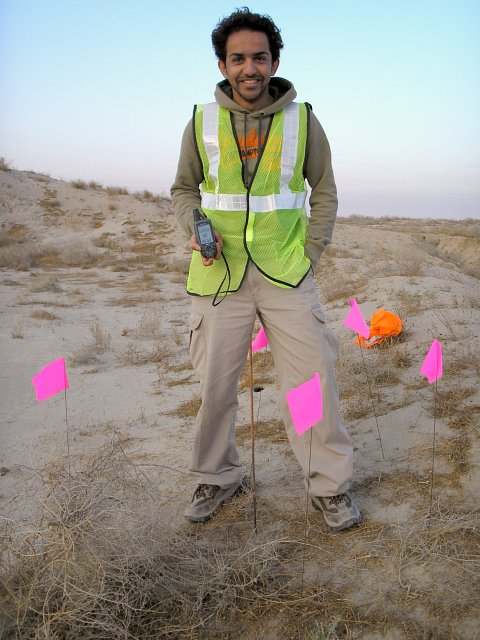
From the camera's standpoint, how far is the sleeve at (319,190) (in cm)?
265

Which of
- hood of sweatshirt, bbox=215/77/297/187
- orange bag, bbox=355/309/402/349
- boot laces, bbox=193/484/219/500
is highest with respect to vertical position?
hood of sweatshirt, bbox=215/77/297/187

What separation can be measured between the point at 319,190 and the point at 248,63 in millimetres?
661

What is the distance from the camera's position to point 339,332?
21.6 ft

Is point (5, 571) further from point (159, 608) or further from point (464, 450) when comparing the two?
point (464, 450)

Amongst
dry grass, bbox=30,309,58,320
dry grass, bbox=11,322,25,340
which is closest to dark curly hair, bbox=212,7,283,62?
dry grass, bbox=11,322,25,340

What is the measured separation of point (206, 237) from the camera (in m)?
2.48

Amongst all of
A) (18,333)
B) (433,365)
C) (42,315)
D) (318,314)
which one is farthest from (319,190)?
(42,315)

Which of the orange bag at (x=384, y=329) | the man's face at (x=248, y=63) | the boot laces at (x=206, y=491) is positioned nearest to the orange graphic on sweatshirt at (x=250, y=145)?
the man's face at (x=248, y=63)

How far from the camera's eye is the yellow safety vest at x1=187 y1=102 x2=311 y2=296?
2.55 metres

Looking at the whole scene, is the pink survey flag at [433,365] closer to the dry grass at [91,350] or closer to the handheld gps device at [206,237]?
the handheld gps device at [206,237]

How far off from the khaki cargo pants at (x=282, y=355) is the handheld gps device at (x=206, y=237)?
21cm

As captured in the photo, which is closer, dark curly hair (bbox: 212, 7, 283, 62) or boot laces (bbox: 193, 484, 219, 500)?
dark curly hair (bbox: 212, 7, 283, 62)

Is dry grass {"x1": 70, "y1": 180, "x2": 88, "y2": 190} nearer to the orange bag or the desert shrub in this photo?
the desert shrub

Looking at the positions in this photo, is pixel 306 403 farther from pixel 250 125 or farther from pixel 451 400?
pixel 451 400
